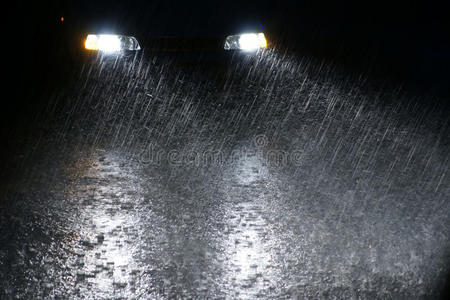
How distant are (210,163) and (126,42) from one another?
3.86m

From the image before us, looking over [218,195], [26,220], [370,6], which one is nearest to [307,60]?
[218,195]

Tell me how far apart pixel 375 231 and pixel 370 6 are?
1911 cm

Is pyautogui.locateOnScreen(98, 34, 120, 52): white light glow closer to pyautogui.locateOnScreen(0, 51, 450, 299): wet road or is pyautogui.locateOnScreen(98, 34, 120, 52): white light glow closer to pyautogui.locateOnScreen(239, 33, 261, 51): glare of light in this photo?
pyautogui.locateOnScreen(0, 51, 450, 299): wet road

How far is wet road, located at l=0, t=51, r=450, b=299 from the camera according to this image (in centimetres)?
357

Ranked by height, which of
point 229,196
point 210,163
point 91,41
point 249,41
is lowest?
point 229,196

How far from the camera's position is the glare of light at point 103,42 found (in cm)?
897

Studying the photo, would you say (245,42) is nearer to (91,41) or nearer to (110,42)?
(110,42)

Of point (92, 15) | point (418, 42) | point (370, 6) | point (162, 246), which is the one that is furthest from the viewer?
point (370, 6)

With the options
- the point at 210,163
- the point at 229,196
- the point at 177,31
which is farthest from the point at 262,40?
the point at 229,196

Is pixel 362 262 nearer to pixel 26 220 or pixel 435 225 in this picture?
pixel 435 225

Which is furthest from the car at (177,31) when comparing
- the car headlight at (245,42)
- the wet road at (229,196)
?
the wet road at (229,196)

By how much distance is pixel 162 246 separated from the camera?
13.2 feet

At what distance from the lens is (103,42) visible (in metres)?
8.98

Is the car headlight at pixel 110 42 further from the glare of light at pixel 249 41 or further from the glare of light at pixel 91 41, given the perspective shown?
the glare of light at pixel 249 41
